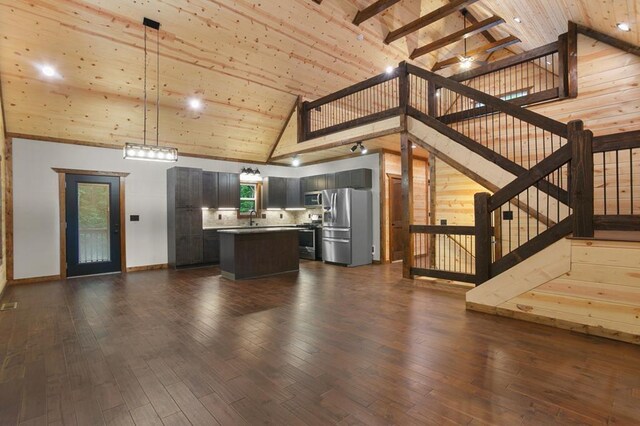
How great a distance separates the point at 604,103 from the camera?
486 cm

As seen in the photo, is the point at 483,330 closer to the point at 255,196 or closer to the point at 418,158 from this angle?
the point at 418,158

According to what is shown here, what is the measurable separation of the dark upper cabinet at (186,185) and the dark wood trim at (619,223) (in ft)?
23.0

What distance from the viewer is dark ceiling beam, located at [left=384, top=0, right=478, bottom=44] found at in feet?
18.3

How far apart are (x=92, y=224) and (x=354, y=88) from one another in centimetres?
598

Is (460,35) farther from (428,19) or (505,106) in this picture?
(505,106)

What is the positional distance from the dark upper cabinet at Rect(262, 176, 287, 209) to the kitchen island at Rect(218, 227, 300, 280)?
8.06 feet

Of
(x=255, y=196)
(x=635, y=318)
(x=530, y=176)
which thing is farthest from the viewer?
(x=255, y=196)

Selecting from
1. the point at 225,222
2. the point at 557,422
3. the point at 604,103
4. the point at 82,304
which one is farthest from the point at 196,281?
the point at 604,103

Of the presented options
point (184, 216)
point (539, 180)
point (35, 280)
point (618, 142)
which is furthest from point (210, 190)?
point (618, 142)

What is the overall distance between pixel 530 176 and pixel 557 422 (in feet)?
8.93

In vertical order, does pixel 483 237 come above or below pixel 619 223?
below

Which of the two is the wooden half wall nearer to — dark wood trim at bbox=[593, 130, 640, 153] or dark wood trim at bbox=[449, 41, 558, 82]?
dark wood trim at bbox=[593, 130, 640, 153]

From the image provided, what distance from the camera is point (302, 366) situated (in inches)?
102

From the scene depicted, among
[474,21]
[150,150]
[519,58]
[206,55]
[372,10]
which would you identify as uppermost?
[474,21]
